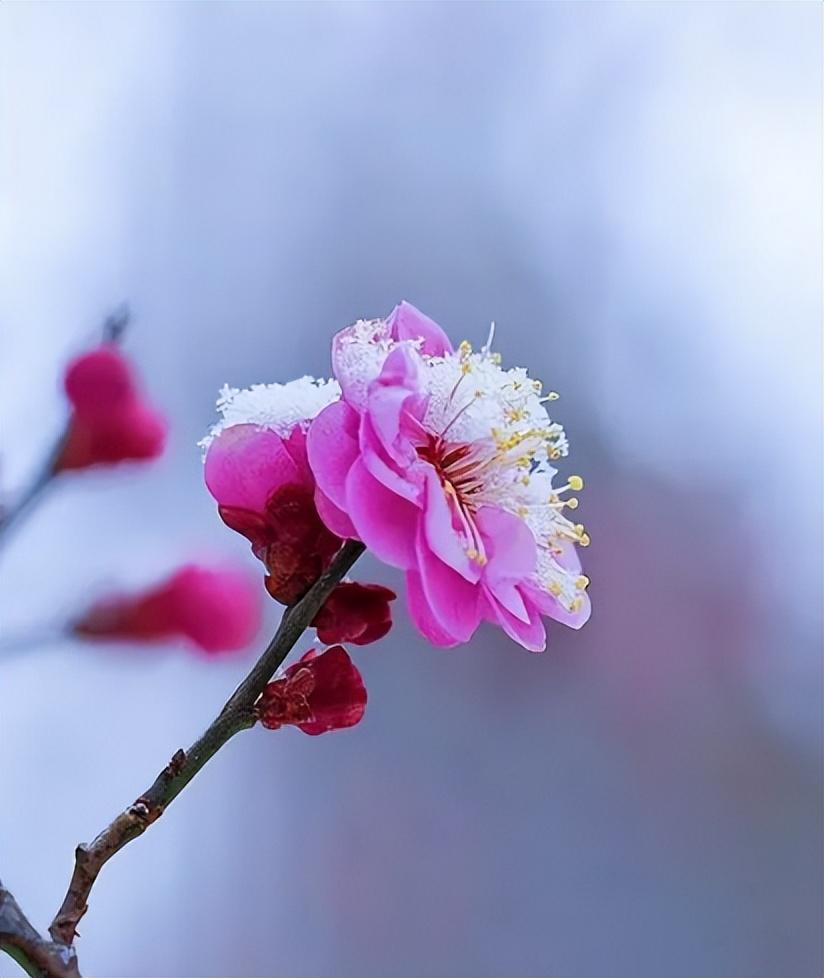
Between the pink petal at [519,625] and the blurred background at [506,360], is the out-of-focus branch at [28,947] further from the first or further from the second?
the blurred background at [506,360]

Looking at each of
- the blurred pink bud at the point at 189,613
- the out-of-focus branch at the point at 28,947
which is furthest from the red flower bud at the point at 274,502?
the blurred pink bud at the point at 189,613

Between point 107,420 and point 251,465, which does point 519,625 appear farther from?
point 107,420

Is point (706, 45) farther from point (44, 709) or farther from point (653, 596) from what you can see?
point (44, 709)

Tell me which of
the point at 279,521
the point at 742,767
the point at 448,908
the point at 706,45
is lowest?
the point at 448,908

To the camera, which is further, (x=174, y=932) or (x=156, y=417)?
(x=174, y=932)

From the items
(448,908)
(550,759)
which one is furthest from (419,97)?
(448,908)

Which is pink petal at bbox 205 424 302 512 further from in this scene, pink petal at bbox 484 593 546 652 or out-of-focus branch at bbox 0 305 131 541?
out-of-focus branch at bbox 0 305 131 541

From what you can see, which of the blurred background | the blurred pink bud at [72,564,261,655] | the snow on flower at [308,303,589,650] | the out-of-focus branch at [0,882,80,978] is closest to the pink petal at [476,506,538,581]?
the snow on flower at [308,303,589,650]

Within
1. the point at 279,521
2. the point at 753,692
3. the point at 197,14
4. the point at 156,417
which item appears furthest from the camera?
the point at 753,692
